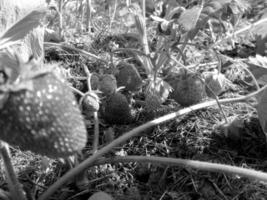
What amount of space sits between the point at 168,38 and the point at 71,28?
3.11ft

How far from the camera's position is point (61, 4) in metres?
2.39

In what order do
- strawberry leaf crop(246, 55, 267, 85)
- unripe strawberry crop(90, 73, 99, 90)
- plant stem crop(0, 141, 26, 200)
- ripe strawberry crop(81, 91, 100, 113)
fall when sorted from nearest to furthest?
plant stem crop(0, 141, 26, 200) → ripe strawberry crop(81, 91, 100, 113) → strawberry leaf crop(246, 55, 267, 85) → unripe strawberry crop(90, 73, 99, 90)

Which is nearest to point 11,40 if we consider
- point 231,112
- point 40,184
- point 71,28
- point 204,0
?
point 40,184

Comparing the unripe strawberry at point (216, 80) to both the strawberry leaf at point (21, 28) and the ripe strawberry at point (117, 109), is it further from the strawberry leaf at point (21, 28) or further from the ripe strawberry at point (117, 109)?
the strawberry leaf at point (21, 28)

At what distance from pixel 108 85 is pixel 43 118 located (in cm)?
87

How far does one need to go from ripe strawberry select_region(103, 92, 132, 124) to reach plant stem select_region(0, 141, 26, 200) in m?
0.67

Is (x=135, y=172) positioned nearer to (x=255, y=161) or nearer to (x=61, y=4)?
(x=255, y=161)

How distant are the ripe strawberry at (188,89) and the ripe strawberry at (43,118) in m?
0.95

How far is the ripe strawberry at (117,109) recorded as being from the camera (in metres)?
1.82

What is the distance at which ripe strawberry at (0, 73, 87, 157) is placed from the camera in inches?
36.9

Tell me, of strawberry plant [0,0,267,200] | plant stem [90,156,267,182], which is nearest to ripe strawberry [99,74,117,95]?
strawberry plant [0,0,267,200]

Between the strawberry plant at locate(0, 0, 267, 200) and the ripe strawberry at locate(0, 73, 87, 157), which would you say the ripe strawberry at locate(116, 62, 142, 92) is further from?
the ripe strawberry at locate(0, 73, 87, 157)

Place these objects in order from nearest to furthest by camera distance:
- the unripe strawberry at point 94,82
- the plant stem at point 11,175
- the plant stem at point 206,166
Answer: the plant stem at point 11,175, the plant stem at point 206,166, the unripe strawberry at point 94,82

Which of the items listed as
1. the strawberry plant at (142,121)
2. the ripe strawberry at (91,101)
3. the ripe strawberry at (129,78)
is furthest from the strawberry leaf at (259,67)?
the ripe strawberry at (91,101)
